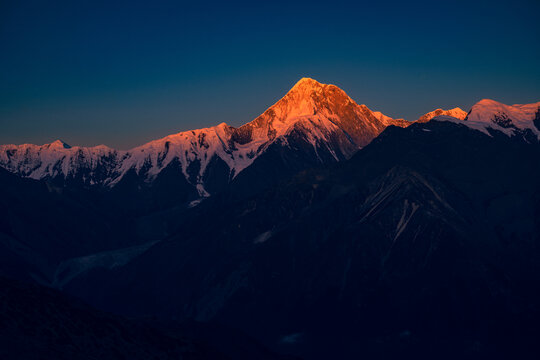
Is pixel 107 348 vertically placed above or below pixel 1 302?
below

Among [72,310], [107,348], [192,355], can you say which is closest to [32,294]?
[72,310]

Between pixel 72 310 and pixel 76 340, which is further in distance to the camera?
pixel 72 310

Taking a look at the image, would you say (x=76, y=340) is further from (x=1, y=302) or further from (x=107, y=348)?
(x=1, y=302)

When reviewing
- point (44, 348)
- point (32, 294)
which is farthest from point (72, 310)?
point (44, 348)

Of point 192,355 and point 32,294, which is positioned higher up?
point 32,294

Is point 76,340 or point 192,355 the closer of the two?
point 76,340

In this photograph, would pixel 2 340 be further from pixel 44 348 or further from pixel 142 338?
pixel 142 338

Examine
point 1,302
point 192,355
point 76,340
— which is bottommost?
point 192,355

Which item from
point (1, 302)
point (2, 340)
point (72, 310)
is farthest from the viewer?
point (72, 310)

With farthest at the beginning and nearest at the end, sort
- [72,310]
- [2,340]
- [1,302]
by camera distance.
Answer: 1. [72,310]
2. [1,302]
3. [2,340]
